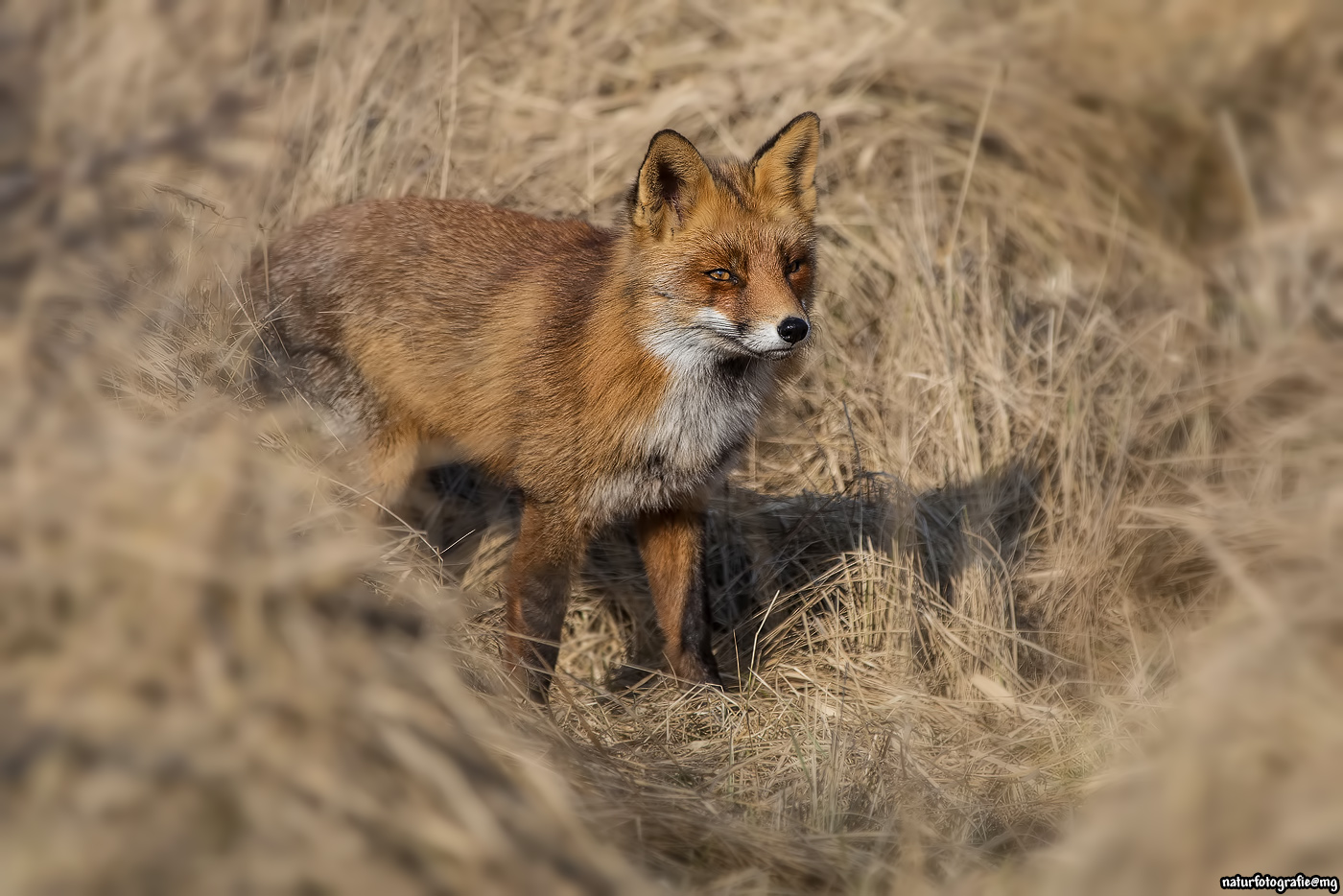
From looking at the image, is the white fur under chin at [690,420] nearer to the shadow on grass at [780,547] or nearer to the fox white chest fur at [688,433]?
the fox white chest fur at [688,433]

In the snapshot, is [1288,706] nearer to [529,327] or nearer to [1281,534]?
[1281,534]

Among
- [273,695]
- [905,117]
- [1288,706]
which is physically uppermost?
[905,117]

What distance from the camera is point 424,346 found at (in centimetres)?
464

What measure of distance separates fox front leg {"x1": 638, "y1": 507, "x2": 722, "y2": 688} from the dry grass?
0.17 m

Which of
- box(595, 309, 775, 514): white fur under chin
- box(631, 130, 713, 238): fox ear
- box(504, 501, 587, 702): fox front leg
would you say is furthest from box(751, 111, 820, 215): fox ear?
box(504, 501, 587, 702): fox front leg

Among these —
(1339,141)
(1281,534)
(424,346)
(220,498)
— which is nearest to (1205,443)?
(1339,141)

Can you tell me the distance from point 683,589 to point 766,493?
1046mm

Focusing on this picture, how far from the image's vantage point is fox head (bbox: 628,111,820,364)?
3.94m

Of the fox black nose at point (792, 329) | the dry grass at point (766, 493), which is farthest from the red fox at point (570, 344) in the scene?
the dry grass at point (766, 493)

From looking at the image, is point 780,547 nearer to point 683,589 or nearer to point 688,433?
point 683,589

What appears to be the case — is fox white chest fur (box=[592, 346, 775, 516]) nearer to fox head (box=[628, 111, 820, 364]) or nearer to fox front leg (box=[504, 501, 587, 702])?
fox head (box=[628, 111, 820, 364])

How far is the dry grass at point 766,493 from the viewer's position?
2.01 m

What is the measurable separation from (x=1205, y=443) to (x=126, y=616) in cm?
464

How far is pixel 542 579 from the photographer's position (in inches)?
167
